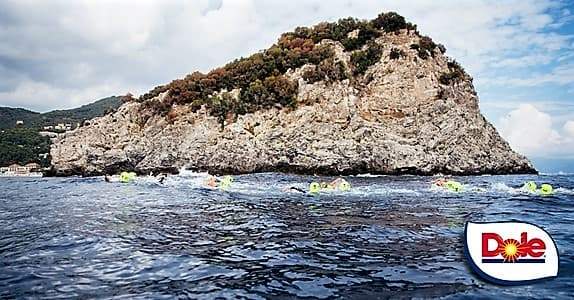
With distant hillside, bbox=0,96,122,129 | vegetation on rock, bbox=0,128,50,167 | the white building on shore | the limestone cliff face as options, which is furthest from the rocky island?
distant hillside, bbox=0,96,122,129

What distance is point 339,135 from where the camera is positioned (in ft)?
119

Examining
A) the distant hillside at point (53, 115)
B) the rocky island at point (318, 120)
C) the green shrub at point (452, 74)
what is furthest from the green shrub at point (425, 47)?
the distant hillside at point (53, 115)

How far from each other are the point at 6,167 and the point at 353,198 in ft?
193

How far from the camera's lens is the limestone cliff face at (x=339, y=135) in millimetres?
35562

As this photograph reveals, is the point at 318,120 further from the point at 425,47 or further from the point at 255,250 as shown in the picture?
the point at 255,250

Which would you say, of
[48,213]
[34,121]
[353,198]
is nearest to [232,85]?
[353,198]

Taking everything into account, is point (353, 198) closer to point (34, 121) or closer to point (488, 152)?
point (488, 152)

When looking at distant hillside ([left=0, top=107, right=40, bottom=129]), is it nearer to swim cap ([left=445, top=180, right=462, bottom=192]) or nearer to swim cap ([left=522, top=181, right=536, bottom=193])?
swim cap ([left=445, top=180, right=462, bottom=192])

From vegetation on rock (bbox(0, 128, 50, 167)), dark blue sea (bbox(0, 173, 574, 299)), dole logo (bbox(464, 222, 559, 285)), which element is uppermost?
vegetation on rock (bbox(0, 128, 50, 167))

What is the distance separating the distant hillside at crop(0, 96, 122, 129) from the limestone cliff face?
158 feet

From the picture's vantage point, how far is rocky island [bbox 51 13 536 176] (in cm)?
3591

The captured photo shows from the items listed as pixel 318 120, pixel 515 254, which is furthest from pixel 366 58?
pixel 515 254

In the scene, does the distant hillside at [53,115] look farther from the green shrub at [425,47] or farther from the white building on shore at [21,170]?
the green shrub at [425,47]

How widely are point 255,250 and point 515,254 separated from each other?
4286mm
